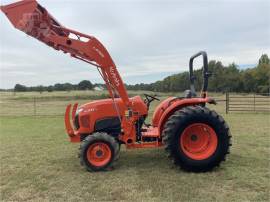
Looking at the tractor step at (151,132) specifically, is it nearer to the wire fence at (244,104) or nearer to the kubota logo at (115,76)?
the kubota logo at (115,76)

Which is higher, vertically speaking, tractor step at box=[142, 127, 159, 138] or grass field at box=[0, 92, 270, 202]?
tractor step at box=[142, 127, 159, 138]

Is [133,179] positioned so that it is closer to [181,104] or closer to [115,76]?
[181,104]

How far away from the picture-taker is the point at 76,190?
4.28 m

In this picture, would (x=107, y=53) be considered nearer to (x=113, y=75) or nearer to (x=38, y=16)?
(x=113, y=75)

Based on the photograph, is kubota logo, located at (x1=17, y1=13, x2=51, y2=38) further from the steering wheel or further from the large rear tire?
the large rear tire

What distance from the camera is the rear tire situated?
5102mm

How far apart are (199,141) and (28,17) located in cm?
352

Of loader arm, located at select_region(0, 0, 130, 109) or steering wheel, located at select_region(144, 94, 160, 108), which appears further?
steering wheel, located at select_region(144, 94, 160, 108)

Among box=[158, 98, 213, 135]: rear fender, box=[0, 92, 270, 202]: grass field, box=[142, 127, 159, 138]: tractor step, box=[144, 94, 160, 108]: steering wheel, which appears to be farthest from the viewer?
box=[144, 94, 160, 108]: steering wheel

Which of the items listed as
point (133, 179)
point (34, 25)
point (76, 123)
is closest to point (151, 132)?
point (133, 179)

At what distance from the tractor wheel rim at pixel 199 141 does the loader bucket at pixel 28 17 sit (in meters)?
2.86

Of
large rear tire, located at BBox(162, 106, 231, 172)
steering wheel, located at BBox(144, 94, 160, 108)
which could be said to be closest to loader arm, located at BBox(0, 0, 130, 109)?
steering wheel, located at BBox(144, 94, 160, 108)

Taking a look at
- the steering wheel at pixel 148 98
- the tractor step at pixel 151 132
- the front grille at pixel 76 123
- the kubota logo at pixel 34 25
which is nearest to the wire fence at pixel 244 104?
the steering wheel at pixel 148 98

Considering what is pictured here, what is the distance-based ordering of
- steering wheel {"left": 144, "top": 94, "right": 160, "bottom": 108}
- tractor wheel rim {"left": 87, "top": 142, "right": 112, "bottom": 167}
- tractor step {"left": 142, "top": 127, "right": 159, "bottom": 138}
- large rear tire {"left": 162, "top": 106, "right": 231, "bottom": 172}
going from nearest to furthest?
large rear tire {"left": 162, "top": 106, "right": 231, "bottom": 172}, tractor wheel rim {"left": 87, "top": 142, "right": 112, "bottom": 167}, tractor step {"left": 142, "top": 127, "right": 159, "bottom": 138}, steering wheel {"left": 144, "top": 94, "right": 160, "bottom": 108}
